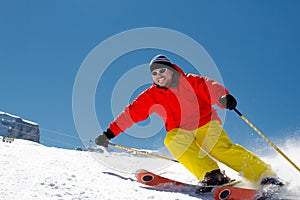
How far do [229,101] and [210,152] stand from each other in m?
0.70

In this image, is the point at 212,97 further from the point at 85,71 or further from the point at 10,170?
the point at 85,71

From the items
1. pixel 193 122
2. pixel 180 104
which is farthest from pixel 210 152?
pixel 180 104

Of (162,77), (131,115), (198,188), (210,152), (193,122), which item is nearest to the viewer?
(198,188)

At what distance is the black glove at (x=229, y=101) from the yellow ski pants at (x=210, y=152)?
37 cm

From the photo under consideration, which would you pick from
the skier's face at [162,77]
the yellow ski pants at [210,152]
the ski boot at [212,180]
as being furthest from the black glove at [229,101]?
the skier's face at [162,77]

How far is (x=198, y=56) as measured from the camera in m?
8.51

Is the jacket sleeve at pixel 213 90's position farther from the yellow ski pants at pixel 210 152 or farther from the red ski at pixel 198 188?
the red ski at pixel 198 188

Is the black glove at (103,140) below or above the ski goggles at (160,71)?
below

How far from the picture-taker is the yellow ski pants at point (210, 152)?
3.80 meters

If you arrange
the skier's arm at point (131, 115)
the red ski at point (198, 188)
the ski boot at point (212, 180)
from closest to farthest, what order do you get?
the red ski at point (198, 188)
the ski boot at point (212, 180)
the skier's arm at point (131, 115)

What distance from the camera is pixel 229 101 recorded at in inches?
165

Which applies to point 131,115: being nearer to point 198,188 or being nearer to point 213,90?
point 213,90

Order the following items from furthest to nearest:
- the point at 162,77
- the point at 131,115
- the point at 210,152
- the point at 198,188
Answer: the point at 131,115 → the point at 162,77 → the point at 210,152 → the point at 198,188

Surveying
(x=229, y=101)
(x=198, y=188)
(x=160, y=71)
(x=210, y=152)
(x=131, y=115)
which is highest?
(x=160, y=71)
